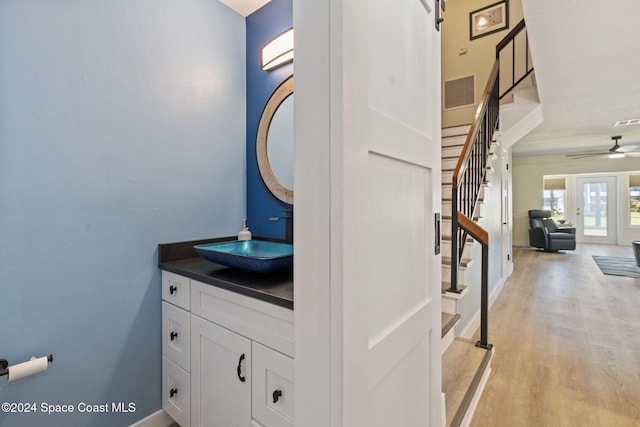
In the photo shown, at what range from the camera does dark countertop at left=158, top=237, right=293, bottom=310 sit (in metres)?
1.07

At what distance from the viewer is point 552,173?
26.1 feet

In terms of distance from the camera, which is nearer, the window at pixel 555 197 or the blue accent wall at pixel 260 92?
the blue accent wall at pixel 260 92

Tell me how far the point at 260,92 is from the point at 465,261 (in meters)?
2.17

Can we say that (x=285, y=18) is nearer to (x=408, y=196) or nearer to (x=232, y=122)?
(x=232, y=122)

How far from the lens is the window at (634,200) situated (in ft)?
24.7

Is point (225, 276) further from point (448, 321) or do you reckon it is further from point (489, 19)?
point (489, 19)

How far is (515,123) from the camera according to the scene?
358 cm

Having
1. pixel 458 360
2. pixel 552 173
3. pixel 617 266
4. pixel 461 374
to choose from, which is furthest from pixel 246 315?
pixel 552 173

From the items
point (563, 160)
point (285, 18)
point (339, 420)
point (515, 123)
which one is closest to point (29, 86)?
point (285, 18)

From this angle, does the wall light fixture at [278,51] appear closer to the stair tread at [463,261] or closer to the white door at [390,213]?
the white door at [390,213]

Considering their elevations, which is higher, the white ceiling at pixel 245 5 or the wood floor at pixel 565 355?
the white ceiling at pixel 245 5

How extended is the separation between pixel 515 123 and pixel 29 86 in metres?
4.41

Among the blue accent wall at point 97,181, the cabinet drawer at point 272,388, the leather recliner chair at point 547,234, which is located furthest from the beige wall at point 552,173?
the cabinet drawer at point 272,388

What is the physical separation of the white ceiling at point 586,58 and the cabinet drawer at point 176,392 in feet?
9.46
